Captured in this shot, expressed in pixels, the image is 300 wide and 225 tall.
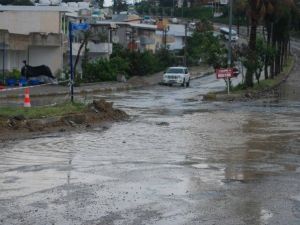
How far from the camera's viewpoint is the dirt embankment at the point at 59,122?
17359mm

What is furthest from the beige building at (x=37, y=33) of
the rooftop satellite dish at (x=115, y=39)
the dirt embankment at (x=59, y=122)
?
the dirt embankment at (x=59, y=122)

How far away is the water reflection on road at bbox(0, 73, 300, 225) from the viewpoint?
8.46 m

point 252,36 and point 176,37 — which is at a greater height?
point 252,36

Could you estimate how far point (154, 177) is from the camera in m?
11.2

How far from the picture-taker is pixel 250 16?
46531 mm

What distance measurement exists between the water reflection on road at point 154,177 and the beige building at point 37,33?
3018 centimetres

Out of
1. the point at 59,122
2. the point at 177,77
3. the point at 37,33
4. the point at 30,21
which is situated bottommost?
the point at 177,77

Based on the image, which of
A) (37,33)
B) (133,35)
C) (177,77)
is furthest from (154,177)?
(133,35)

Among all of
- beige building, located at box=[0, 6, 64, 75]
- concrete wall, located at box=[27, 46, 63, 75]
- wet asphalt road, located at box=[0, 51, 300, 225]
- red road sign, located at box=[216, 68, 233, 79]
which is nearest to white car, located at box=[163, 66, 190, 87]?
beige building, located at box=[0, 6, 64, 75]

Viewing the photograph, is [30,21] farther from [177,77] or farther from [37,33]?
[177,77]

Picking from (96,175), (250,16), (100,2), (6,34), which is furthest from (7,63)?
(100,2)

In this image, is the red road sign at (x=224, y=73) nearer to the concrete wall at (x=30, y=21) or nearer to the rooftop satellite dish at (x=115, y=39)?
the concrete wall at (x=30, y=21)

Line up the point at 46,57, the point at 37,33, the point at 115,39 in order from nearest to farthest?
the point at 37,33 → the point at 46,57 → the point at 115,39

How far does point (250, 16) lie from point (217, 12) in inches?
5736
